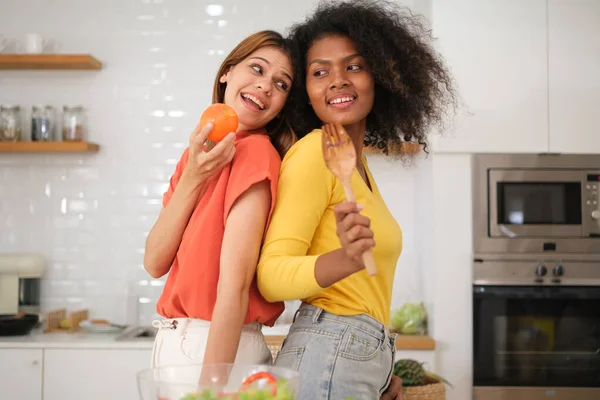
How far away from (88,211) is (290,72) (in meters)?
2.73

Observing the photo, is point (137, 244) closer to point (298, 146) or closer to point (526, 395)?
point (526, 395)

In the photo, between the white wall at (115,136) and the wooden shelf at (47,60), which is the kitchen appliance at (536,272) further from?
the wooden shelf at (47,60)

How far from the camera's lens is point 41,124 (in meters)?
3.85

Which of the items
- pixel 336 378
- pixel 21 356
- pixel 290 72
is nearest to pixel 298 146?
pixel 290 72

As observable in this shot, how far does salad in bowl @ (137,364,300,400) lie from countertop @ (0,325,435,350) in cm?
228

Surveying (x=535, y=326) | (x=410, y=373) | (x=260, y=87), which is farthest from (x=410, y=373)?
(x=260, y=87)

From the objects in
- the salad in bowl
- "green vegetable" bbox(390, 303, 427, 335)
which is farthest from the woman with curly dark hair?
"green vegetable" bbox(390, 303, 427, 335)

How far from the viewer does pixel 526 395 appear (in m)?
3.39

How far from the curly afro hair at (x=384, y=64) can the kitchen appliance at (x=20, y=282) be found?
2.57 meters

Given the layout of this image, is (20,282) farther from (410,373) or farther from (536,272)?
(536,272)

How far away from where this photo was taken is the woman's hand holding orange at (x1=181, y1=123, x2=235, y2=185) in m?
1.36

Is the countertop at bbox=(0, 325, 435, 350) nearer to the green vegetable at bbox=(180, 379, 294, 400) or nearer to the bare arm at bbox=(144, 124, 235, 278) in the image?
the bare arm at bbox=(144, 124, 235, 278)

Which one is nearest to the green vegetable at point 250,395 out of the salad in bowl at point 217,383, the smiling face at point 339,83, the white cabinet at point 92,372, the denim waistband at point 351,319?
the salad in bowl at point 217,383

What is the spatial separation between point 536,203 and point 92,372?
2.22 metres
